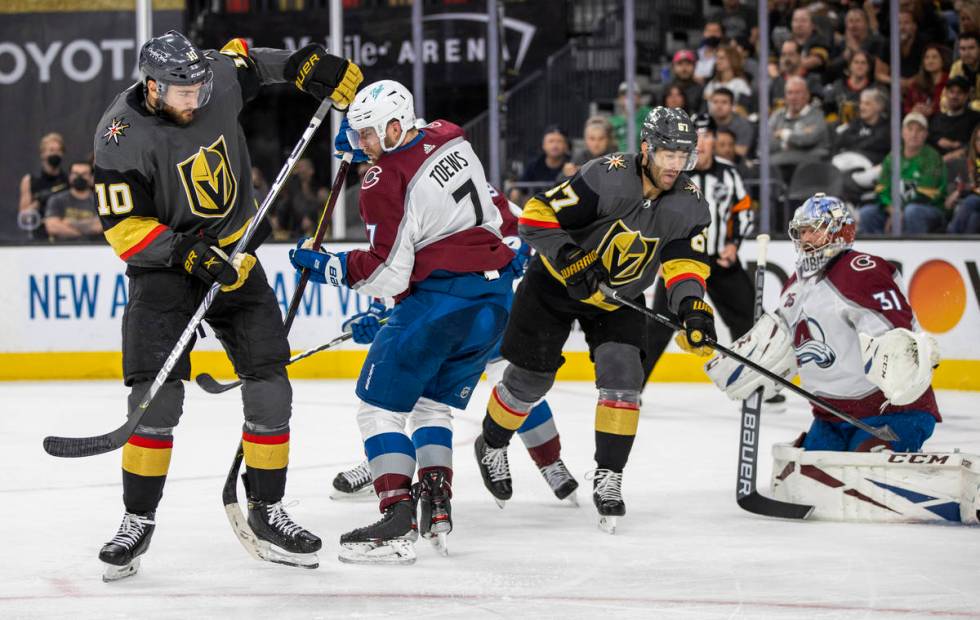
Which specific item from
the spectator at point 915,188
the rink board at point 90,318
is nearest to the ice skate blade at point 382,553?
the rink board at point 90,318

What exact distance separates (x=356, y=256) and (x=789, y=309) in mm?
1355

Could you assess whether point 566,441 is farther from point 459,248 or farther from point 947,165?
point 947,165

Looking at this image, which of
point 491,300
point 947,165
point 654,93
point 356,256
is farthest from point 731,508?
point 654,93

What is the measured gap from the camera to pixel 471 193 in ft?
11.7

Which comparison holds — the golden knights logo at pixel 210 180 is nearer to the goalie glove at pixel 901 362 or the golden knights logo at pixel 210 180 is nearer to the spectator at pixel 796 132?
the goalie glove at pixel 901 362

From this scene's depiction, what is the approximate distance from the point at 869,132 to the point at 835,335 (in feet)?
12.4

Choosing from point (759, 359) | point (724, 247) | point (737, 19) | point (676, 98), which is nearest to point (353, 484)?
point (759, 359)

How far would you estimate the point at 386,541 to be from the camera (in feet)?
11.3

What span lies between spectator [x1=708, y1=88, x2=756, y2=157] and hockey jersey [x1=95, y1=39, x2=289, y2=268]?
15.0ft

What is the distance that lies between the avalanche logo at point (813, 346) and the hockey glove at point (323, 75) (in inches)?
56.4

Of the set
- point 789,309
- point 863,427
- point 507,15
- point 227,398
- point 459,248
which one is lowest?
point 227,398

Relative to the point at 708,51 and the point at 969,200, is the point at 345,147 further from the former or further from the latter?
the point at 708,51

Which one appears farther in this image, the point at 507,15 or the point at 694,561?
the point at 507,15

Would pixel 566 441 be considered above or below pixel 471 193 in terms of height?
below
